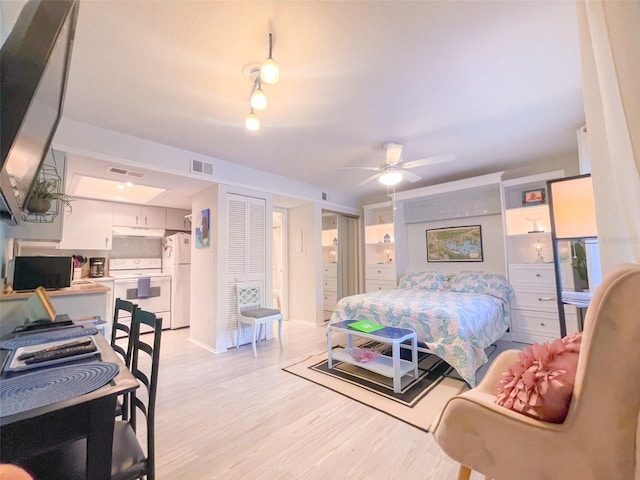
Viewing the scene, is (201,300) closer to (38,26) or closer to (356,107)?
(356,107)

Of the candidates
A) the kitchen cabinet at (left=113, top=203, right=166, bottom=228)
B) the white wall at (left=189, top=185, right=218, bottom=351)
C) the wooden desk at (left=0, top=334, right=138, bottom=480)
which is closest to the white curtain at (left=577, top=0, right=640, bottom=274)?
the wooden desk at (left=0, top=334, right=138, bottom=480)

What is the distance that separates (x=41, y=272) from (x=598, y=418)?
376 centimetres

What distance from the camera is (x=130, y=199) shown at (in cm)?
479

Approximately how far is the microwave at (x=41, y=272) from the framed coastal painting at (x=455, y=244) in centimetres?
502

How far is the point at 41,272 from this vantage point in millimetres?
2500

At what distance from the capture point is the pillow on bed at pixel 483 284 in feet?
12.3

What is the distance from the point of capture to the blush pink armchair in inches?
30.7

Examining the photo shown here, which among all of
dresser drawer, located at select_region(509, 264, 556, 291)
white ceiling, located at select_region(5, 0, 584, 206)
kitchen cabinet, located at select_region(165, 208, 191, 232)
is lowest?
dresser drawer, located at select_region(509, 264, 556, 291)

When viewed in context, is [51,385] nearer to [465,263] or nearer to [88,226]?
[88,226]

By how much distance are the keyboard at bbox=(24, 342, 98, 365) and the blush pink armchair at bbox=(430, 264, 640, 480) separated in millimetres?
1652

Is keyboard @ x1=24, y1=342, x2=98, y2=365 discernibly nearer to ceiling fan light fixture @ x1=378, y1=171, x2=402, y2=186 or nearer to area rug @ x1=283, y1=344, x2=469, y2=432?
area rug @ x1=283, y1=344, x2=469, y2=432

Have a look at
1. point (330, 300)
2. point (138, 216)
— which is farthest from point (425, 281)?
point (138, 216)

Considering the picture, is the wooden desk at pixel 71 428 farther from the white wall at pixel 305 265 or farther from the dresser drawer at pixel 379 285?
the dresser drawer at pixel 379 285

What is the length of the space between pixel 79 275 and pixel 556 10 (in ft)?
19.5
